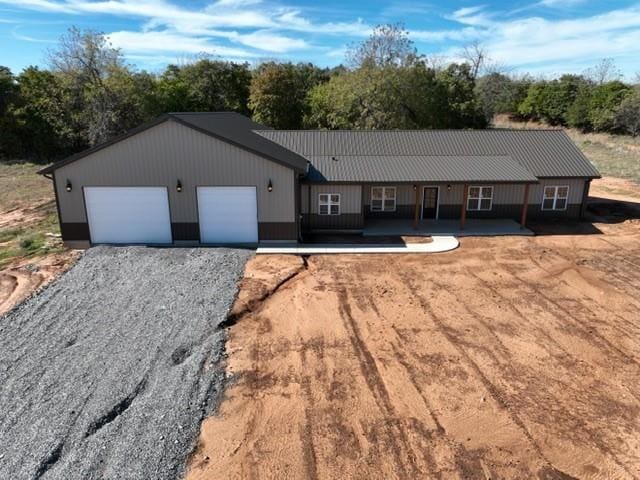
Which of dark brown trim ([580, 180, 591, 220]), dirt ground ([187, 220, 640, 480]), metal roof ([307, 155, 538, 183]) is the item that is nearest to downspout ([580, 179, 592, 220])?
dark brown trim ([580, 180, 591, 220])

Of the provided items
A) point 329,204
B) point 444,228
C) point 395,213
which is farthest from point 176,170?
point 444,228

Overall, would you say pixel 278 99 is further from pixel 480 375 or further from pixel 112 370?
pixel 480 375

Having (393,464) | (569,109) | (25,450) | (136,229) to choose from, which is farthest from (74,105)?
(569,109)

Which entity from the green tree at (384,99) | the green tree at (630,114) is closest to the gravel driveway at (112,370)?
the green tree at (384,99)

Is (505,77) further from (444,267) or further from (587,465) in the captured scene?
(587,465)

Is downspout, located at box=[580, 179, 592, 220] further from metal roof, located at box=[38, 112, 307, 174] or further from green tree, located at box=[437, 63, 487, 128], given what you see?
green tree, located at box=[437, 63, 487, 128]

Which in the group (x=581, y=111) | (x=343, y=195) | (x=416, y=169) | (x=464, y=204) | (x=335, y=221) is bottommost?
(x=335, y=221)

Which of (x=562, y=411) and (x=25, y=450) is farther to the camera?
(x=562, y=411)
